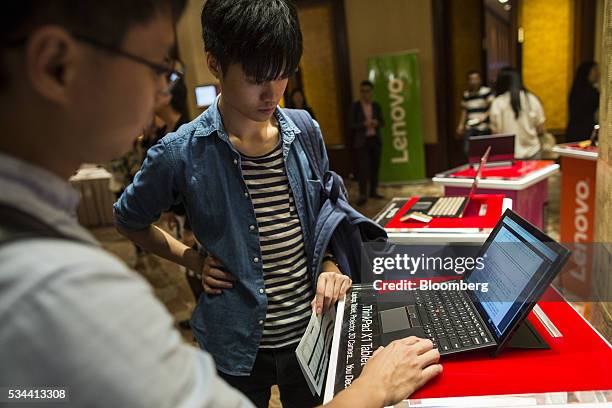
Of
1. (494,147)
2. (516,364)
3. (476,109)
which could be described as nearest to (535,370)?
(516,364)

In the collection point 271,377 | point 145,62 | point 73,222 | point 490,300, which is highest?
point 145,62

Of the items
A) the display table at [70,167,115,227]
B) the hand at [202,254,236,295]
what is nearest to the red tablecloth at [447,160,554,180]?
the hand at [202,254,236,295]

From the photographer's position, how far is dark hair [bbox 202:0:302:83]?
3.36ft

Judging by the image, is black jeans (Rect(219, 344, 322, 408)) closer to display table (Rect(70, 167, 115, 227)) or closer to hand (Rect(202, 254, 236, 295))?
hand (Rect(202, 254, 236, 295))

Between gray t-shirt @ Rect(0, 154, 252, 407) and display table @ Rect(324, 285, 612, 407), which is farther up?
gray t-shirt @ Rect(0, 154, 252, 407)

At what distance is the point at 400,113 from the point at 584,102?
7.75ft

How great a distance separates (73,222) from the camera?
0.46 metres

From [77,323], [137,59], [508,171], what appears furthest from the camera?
[508,171]

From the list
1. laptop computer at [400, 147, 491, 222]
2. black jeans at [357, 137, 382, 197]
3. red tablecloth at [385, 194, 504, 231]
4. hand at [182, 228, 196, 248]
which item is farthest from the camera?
black jeans at [357, 137, 382, 197]

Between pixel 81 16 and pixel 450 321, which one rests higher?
pixel 81 16

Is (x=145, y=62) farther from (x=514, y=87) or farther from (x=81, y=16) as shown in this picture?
(x=514, y=87)

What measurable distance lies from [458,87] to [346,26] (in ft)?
6.16

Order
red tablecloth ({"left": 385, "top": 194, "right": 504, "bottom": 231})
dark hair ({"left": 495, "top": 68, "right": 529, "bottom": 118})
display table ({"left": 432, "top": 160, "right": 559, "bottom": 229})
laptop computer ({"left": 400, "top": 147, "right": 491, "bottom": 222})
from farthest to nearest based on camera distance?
dark hair ({"left": 495, "top": 68, "right": 529, "bottom": 118})
display table ({"left": 432, "top": 160, "right": 559, "bottom": 229})
laptop computer ({"left": 400, "top": 147, "right": 491, "bottom": 222})
red tablecloth ({"left": 385, "top": 194, "right": 504, "bottom": 231})

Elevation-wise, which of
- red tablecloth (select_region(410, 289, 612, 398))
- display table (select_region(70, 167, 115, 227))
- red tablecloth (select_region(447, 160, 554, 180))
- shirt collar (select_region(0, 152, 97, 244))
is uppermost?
shirt collar (select_region(0, 152, 97, 244))
